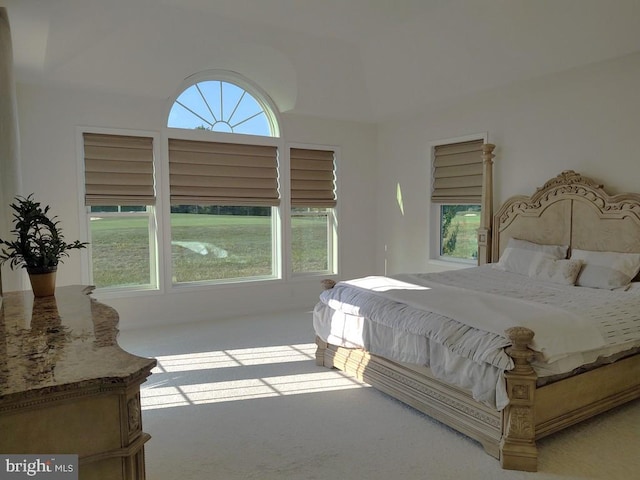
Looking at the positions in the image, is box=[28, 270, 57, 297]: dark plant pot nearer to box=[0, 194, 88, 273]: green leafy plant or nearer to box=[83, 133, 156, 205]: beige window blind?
box=[0, 194, 88, 273]: green leafy plant

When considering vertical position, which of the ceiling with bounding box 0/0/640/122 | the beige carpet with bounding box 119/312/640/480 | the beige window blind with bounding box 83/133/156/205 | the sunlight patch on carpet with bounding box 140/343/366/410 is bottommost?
the beige carpet with bounding box 119/312/640/480

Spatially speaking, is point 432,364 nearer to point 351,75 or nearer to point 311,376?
point 311,376

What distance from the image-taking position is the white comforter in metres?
2.38

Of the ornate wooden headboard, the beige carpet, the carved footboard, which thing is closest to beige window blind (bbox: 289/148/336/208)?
the ornate wooden headboard

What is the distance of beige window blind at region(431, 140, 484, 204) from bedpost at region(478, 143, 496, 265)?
0.79 feet

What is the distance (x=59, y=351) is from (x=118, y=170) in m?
3.80

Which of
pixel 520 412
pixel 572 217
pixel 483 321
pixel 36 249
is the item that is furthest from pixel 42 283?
pixel 572 217

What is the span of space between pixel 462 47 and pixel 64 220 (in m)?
4.41

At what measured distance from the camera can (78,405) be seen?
1.17 meters

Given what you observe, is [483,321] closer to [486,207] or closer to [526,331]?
[526,331]

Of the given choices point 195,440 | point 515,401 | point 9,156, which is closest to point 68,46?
point 9,156

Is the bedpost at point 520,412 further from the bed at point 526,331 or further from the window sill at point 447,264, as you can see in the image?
the window sill at point 447,264

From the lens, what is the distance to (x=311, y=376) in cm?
358
